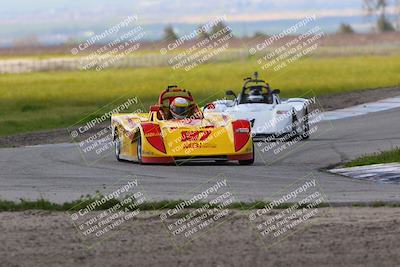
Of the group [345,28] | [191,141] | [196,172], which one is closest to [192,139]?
[191,141]

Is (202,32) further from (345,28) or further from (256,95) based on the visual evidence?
(345,28)

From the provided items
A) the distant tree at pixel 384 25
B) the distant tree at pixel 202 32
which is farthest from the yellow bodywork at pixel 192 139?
the distant tree at pixel 384 25

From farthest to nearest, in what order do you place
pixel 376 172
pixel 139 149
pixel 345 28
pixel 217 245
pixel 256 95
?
pixel 345 28 < pixel 256 95 < pixel 139 149 < pixel 376 172 < pixel 217 245

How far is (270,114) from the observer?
26031 millimetres

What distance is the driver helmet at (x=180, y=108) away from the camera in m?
21.9

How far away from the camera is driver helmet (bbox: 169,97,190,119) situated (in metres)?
21.9

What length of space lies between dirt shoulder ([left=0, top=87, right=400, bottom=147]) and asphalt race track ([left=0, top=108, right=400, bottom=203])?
5.80ft

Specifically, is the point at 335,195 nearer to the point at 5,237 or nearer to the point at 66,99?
the point at 5,237

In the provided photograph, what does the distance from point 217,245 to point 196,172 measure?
7765 millimetres

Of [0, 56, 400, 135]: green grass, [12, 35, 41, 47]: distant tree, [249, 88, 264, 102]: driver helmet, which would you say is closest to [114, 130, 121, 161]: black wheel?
[249, 88, 264, 102]: driver helmet

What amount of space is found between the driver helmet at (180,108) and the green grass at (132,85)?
11.0m

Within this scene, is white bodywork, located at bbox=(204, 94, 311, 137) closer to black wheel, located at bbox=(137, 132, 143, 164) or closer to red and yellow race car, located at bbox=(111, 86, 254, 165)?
red and yellow race car, located at bbox=(111, 86, 254, 165)

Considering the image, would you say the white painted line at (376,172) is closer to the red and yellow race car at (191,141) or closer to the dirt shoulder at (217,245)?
the red and yellow race car at (191,141)

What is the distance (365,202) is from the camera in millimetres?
14062
